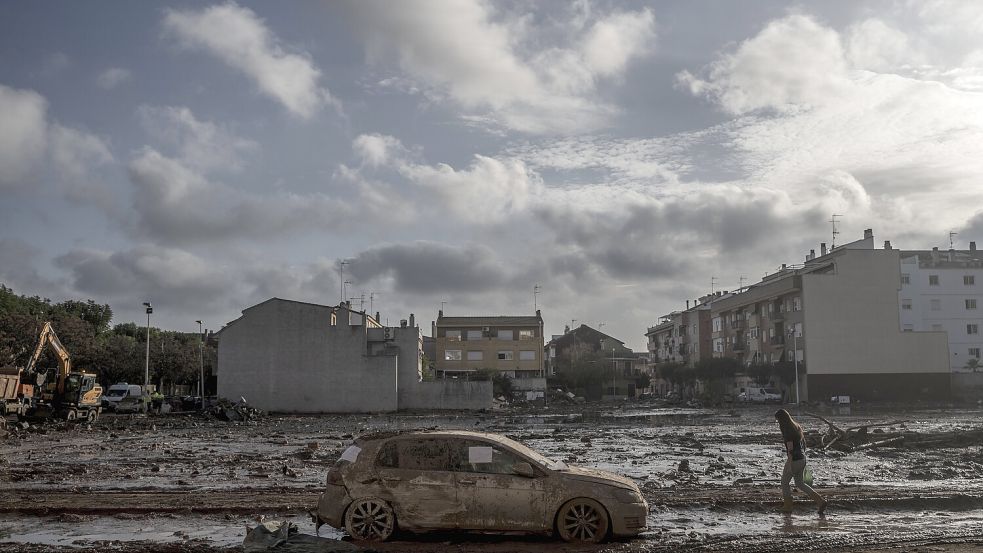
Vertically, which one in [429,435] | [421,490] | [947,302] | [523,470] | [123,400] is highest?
[947,302]

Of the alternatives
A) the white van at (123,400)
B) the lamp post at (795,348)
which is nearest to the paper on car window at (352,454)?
the white van at (123,400)

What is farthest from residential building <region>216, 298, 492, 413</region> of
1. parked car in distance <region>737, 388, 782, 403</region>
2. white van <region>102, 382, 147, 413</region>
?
parked car in distance <region>737, 388, 782, 403</region>

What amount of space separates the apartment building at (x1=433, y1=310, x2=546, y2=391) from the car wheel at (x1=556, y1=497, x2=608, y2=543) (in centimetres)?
7968

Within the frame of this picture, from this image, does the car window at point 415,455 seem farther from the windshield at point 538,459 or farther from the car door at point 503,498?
the windshield at point 538,459

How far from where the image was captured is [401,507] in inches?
432

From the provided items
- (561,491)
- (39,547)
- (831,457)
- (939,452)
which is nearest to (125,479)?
(39,547)

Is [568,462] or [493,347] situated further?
[493,347]

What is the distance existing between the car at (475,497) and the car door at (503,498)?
0.5 inches

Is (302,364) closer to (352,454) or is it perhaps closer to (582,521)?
(352,454)

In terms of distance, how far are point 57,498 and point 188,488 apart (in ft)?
8.48

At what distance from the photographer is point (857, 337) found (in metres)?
73.3

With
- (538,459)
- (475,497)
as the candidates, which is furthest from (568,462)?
(475,497)

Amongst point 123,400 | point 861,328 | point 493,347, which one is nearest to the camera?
point 123,400

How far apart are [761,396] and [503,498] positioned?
66.8 m
